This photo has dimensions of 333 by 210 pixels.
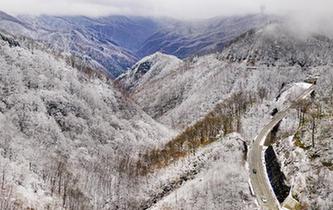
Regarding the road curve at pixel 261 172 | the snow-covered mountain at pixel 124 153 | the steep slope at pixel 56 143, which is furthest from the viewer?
the steep slope at pixel 56 143

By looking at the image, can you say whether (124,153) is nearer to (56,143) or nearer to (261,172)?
(56,143)

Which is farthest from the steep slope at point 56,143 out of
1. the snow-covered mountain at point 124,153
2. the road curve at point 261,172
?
the road curve at point 261,172

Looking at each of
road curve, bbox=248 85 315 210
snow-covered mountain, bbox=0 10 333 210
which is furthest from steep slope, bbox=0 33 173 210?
road curve, bbox=248 85 315 210

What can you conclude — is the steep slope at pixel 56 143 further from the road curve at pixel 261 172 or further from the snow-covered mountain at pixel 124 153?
the road curve at pixel 261 172

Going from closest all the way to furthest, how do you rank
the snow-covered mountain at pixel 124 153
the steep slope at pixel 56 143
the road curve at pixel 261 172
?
the road curve at pixel 261 172 < the snow-covered mountain at pixel 124 153 < the steep slope at pixel 56 143

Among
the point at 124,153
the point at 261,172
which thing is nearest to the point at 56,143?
the point at 124,153

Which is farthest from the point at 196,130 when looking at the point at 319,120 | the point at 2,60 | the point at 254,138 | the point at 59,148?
the point at 2,60
